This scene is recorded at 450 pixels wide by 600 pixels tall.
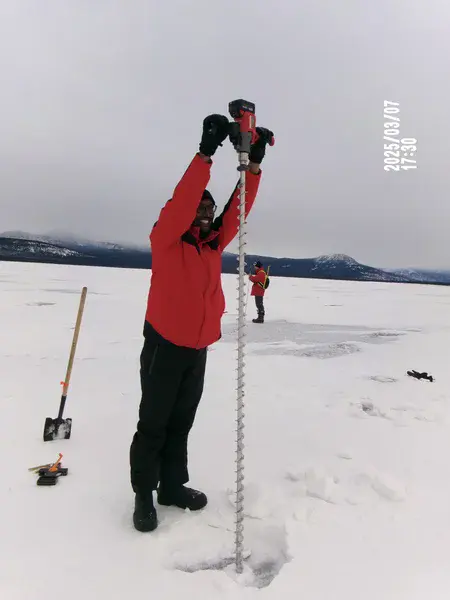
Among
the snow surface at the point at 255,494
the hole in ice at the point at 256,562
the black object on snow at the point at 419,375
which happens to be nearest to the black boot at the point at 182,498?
the snow surface at the point at 255,494

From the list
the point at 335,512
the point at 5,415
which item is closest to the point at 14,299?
the point at 5,415

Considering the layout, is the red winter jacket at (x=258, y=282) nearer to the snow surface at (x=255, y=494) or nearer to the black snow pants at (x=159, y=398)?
the snow surface at (x=255, y=494)

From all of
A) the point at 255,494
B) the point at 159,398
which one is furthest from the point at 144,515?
the point at 255,494

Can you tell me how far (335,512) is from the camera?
2.58m

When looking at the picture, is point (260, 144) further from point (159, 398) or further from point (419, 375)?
point (419, 375)

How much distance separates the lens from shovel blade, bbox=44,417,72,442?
3.57m

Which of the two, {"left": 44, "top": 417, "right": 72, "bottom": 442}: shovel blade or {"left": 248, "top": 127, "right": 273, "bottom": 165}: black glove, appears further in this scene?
{"left": 44, "top": 417, "right": 72, "bottom": 442}: shovel blade

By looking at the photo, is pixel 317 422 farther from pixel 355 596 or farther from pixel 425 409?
pixel 355 596

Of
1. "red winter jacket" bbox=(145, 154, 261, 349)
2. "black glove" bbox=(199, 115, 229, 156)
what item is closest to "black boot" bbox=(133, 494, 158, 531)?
"red winter jacket" bbox=(145, 154, 261, 349)

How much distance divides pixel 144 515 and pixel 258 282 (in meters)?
9.59

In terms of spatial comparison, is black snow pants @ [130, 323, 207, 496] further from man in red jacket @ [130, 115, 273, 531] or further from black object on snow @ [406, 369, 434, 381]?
black object on snow @ [406, 369, 434, 381]

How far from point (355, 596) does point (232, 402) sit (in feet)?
9.43

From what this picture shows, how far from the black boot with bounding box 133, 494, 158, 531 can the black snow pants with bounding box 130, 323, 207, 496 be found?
4 cm

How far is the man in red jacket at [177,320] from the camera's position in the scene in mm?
2326
